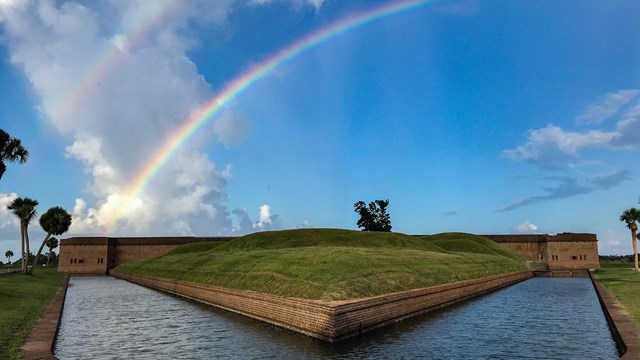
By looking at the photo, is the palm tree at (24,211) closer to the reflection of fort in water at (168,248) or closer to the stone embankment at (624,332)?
the reflection of fort in water at (168,248)

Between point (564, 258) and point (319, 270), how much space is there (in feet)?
303

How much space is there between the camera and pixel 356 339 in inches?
870

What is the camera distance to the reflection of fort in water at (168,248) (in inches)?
4097

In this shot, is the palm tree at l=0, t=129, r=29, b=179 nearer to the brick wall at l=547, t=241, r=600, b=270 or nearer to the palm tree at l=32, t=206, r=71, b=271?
the palm tree at l=32, t=206, r=71, b=271

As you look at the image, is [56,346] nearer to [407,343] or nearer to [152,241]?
[407,343]

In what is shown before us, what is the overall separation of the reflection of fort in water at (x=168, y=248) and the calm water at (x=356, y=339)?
3125 inches

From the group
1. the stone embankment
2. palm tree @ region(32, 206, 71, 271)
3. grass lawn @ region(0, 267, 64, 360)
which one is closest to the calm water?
the stone embankment

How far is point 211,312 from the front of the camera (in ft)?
111

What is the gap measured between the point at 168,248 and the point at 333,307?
9784cm

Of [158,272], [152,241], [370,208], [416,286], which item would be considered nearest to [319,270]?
[416,286]

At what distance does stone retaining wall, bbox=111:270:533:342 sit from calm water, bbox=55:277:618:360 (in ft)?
2.12

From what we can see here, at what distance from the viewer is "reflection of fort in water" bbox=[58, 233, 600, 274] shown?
10406 cm

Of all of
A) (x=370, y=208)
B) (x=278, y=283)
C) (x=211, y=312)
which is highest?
(x=370, y=208)

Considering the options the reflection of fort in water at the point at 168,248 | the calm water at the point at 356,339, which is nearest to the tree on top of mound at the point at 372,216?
the reflection of fort in water at the point at 168,248
